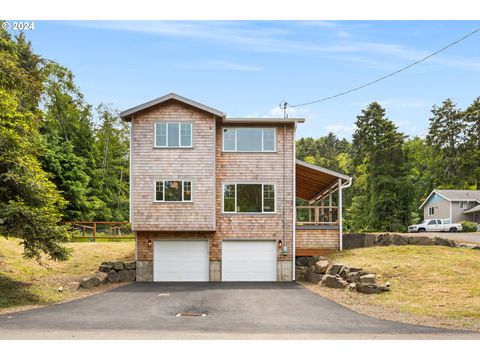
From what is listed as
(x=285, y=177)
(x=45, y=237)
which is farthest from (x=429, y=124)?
(x=45, y=237)

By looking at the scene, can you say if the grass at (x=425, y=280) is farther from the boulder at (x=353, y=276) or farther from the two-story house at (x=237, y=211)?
the two-story house at (x=237, y=211)

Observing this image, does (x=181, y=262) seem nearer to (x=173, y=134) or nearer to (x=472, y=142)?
(x=173, y=134)

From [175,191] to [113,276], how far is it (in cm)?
475

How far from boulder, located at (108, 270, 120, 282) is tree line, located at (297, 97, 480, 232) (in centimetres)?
3386

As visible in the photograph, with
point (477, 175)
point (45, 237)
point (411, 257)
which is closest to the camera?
point (45, 237)

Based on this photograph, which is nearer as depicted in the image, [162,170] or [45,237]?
[45,237]

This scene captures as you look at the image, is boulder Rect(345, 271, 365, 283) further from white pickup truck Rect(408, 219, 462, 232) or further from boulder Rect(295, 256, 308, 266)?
white pickup truck Rect(408, 219, 462, 232)

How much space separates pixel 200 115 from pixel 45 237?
1010cm

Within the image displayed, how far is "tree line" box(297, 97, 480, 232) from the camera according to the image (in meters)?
53.6

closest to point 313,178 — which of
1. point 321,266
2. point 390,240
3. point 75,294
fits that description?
point 390,240

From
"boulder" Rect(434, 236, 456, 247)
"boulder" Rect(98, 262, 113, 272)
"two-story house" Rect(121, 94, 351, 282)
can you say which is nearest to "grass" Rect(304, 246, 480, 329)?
"boulder" Rect(434, 236, 456, 247)

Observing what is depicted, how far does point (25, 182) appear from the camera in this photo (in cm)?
1747

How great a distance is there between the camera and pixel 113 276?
24.9 m
